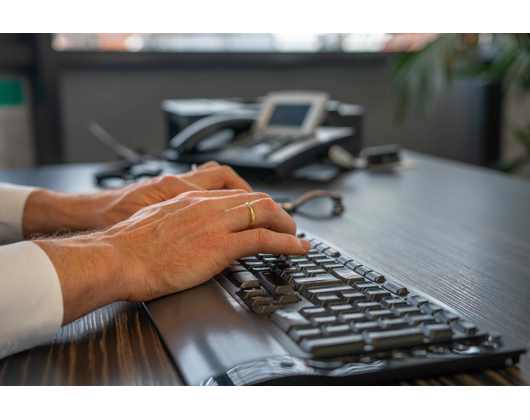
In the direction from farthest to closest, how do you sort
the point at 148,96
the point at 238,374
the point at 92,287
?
the point at 148,96
the point at 92,287
the point at 238,374

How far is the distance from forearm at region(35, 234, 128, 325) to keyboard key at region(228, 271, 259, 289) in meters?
0.10

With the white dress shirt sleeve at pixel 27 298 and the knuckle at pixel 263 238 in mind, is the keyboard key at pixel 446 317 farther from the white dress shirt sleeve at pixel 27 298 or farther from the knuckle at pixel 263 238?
the white dress shirt sleeve at pixel 27 298

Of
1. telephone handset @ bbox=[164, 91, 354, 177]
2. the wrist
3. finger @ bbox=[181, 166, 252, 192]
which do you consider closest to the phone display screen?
telephone handset @ bbox=[164, 91, 354, 177]

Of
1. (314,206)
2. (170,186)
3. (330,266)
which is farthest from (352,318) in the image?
(314,206)

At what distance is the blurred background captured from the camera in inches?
89.5

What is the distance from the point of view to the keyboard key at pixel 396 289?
423 millimetres

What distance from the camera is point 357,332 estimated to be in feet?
1.16

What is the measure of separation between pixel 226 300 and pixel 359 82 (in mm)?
2699

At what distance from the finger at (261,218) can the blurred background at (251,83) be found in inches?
79.7

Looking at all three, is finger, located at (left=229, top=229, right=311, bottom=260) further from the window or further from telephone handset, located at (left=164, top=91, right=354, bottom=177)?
the window

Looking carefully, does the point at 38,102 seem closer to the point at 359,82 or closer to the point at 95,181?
the point at 95,181

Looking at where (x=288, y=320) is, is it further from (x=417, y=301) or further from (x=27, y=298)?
(x=27, y=298)
